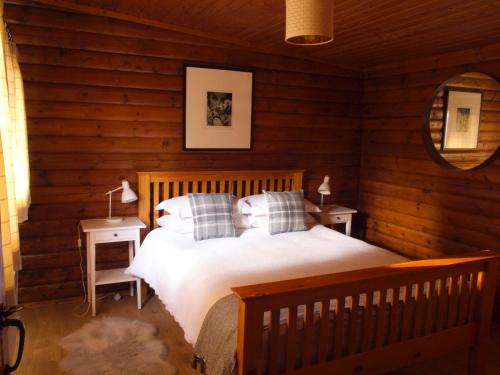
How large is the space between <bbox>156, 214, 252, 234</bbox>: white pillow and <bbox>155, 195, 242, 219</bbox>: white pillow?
0.03m

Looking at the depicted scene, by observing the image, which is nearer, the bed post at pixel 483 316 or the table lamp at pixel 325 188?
the bed post at pixel 483 316

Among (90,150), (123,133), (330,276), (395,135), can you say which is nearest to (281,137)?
(395,135)

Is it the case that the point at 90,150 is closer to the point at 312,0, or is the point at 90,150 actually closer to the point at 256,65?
the point at 256,65

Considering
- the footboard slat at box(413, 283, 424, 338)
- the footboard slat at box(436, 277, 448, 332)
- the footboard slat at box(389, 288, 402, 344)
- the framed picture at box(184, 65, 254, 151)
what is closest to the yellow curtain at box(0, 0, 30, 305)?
the framed picture at box(184, 65, 254, 151)

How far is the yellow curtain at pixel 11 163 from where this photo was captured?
1.70 m

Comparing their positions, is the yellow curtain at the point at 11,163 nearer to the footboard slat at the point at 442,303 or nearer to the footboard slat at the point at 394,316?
the footboard slat at the point at 394,316

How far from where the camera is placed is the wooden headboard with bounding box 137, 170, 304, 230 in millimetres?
3707

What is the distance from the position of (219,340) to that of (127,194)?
5.86ft

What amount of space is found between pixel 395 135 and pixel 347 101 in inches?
26.1

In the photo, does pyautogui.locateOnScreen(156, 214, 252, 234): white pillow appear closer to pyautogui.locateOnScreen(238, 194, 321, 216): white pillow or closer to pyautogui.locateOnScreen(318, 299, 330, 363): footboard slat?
pyautogui.locateOnScreen(238, 194, 321, 216): white pillow

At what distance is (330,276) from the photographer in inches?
82.1

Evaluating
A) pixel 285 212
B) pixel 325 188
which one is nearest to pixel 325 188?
pixel 325 188

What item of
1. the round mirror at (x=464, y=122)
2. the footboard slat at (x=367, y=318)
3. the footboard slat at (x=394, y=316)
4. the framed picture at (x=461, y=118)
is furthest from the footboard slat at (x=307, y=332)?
the framed picture at (x=461, y=118)

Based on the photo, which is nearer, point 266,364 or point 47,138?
point 266,364
